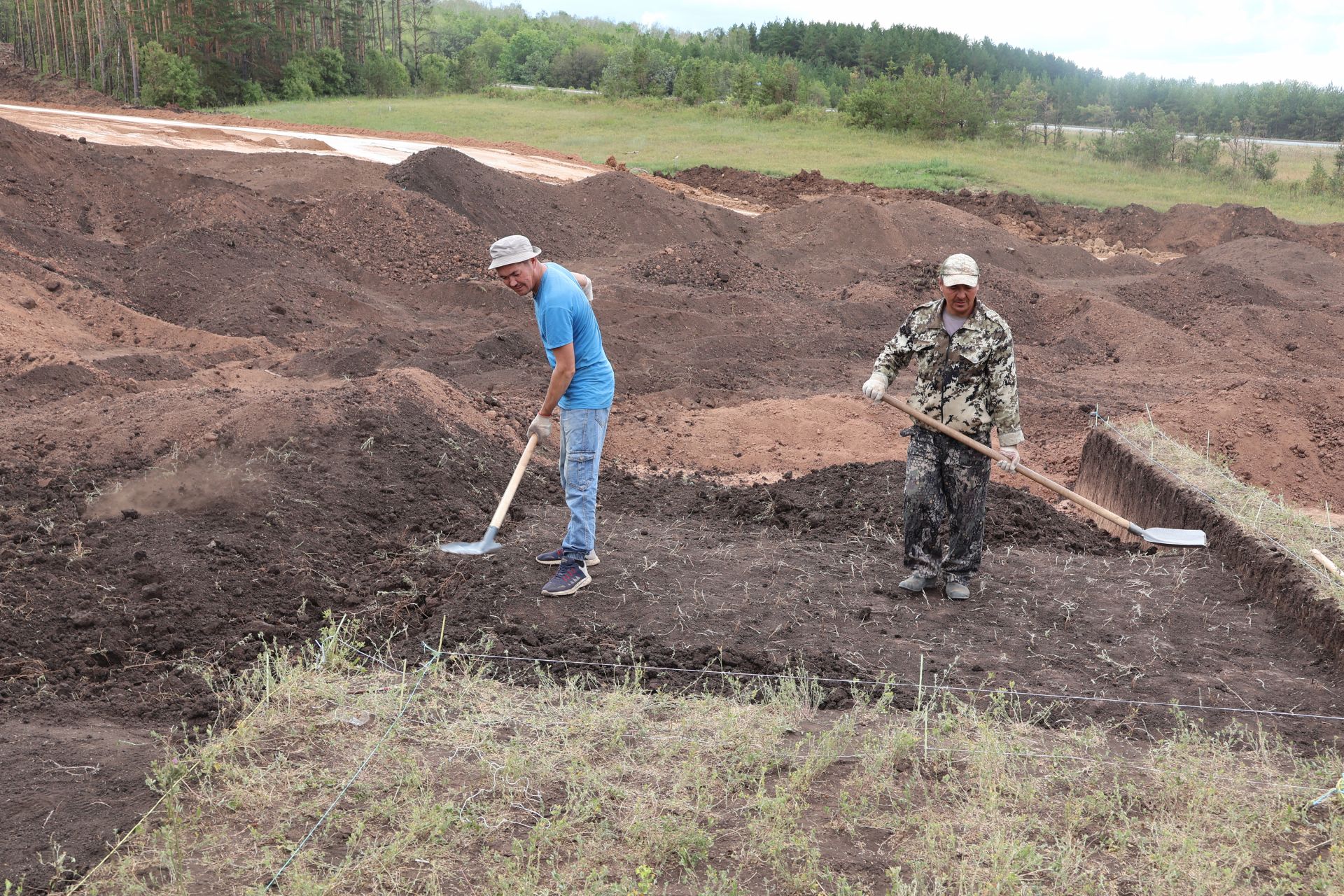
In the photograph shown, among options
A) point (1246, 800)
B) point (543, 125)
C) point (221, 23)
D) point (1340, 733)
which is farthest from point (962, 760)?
point (221, 23)

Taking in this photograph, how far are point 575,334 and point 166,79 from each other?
1297 inches

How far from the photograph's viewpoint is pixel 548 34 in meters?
61.0

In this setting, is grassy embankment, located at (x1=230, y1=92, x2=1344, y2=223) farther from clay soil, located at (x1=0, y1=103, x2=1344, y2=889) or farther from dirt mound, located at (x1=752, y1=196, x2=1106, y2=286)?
clay soil, located at (x1=0, y1=103, x2=1344, y2=889)

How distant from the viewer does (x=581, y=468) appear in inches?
213

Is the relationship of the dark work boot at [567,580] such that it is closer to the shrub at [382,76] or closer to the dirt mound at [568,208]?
the dirt mound at [568,208]

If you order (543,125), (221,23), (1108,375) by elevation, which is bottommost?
(1108,375)

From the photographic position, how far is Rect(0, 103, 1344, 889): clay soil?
5.00 m

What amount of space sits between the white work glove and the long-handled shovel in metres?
0.03

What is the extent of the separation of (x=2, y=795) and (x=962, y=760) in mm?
3377

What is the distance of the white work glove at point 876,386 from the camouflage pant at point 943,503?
0.31m

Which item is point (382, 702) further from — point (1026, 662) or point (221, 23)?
point (221, 23)

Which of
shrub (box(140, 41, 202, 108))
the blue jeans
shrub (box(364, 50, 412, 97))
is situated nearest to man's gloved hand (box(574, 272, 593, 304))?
the blue jeans

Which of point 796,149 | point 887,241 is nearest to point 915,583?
point 887,241

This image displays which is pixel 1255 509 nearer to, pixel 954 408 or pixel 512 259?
pixel 954 408
